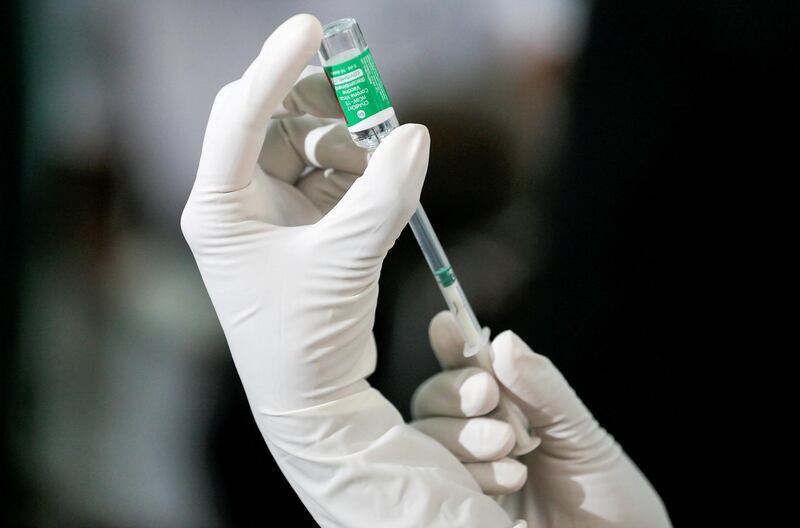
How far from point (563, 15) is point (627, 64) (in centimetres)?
14

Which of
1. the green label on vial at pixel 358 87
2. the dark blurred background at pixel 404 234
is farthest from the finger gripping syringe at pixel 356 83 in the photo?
the dark blurred background at pixel 404 234

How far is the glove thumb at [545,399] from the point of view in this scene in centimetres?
81

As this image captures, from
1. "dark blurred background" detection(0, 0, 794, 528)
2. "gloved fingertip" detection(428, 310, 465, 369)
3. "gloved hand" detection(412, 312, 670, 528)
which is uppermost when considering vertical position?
"dark blurred background" detection(0, 0, 794, 528)

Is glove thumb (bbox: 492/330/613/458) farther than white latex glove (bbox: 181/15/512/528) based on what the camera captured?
Yes

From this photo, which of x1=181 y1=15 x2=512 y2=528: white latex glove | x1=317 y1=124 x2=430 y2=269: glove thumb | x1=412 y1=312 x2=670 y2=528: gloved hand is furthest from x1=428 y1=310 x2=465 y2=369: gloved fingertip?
x1=317 y1=124 x2=430 y2=269: glove thumb

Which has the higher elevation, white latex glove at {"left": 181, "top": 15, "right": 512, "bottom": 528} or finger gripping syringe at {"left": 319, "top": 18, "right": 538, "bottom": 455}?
finger gripping syringe at {"left": 319, "top": 18, "right": 538, "bottom": 455}

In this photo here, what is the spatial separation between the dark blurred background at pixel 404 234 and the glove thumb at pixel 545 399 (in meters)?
0.20

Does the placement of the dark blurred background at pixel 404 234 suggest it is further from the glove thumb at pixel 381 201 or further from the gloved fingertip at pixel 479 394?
the glove thumb at pixel 381 201

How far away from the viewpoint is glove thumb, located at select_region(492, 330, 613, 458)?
2.67 ft

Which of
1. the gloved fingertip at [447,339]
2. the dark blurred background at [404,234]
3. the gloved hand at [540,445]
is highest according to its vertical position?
the dark blurred background at [404,234]

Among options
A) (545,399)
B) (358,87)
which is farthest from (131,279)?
(545,399)

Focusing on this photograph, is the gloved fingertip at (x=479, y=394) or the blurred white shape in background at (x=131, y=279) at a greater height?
the blurred white shape in background at (x=131, y=279)

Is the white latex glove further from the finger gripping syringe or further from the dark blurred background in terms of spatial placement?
the dark blurred background

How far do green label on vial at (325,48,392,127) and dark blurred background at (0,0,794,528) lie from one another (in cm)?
31
